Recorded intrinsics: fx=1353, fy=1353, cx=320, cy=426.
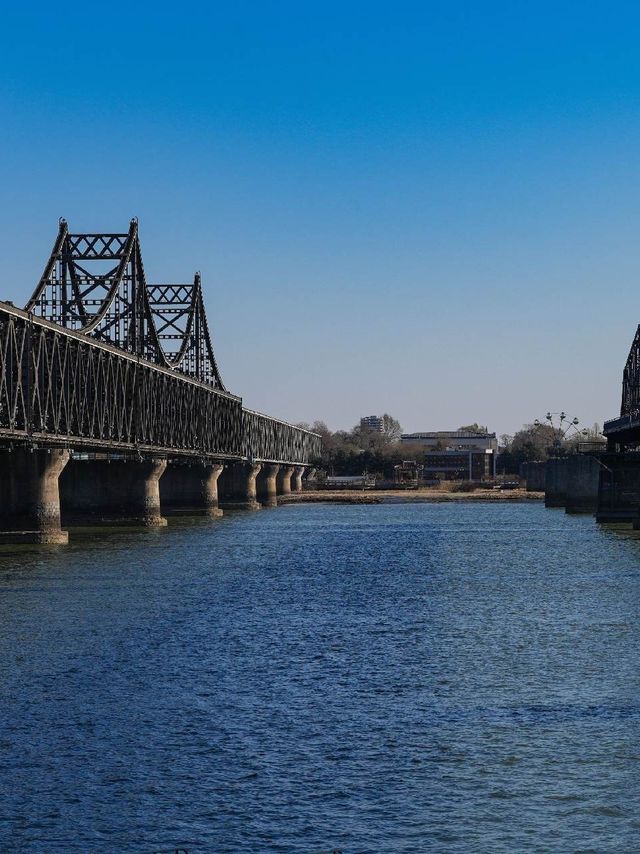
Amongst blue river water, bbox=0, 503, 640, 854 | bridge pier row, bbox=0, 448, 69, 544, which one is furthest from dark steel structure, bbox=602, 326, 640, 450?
blue river water, bbox=0, 503, 640, 854

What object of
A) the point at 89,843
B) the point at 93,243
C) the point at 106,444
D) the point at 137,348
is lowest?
the point at 89,843

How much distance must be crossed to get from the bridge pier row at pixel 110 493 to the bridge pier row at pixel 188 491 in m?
30.6

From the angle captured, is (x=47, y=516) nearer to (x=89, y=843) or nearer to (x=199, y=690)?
(x=199, y=690)

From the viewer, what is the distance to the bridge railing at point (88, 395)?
3406 inches

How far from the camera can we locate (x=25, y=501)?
88625 millimetres

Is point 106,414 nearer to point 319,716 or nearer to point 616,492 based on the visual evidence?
point 616,492

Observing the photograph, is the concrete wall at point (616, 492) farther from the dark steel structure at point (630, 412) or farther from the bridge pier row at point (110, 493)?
the bridge pier row at point (110, 493)

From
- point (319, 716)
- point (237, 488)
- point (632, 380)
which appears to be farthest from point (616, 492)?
point (319, 716)

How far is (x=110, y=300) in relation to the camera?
126m

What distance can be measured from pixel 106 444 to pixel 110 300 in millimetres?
22469

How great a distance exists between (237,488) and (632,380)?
58.9m

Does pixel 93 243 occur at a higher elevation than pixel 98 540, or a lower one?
higher

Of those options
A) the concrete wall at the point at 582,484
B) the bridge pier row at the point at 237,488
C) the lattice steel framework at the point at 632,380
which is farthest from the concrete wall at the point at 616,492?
the bridge pier row at the point at 237,488

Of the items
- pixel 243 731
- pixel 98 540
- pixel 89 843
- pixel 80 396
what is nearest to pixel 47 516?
pixel 98 540
